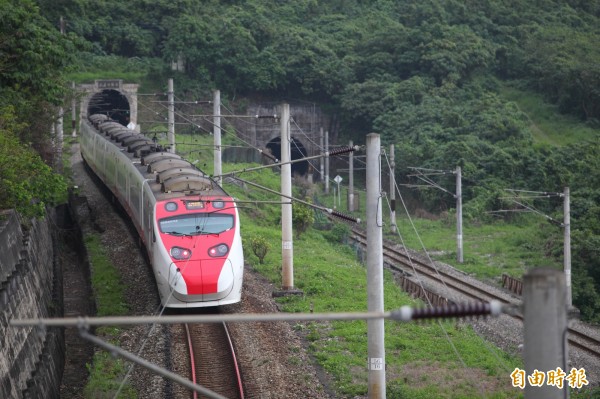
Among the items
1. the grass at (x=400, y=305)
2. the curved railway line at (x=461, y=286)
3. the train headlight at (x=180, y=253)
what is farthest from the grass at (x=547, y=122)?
the train headlight at (x=180, y=253)

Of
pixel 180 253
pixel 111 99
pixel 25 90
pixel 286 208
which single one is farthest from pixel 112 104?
pixel 180 253

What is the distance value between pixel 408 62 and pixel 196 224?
41.9 m

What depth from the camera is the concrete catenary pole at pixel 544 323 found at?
22.4ft

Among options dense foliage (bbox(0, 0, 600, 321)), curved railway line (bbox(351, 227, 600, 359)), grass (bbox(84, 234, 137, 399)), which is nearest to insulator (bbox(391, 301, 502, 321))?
grass (bbox(84, 234, 137, 399))

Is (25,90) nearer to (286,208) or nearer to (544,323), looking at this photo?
(286,208)

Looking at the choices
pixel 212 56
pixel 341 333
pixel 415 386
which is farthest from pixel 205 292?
pixel 212 56

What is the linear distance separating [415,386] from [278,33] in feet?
158

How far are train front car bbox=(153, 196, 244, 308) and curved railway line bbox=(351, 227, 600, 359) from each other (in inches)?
253

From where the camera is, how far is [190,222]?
66.3 feet

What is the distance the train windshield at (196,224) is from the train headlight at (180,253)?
1.62 ft

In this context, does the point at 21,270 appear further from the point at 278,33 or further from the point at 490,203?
the point at 278,33

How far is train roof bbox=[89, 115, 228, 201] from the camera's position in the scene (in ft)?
70.3

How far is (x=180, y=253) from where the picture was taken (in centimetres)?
1948

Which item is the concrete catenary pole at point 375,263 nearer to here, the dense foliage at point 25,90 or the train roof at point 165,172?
the train roof at point 165,172
